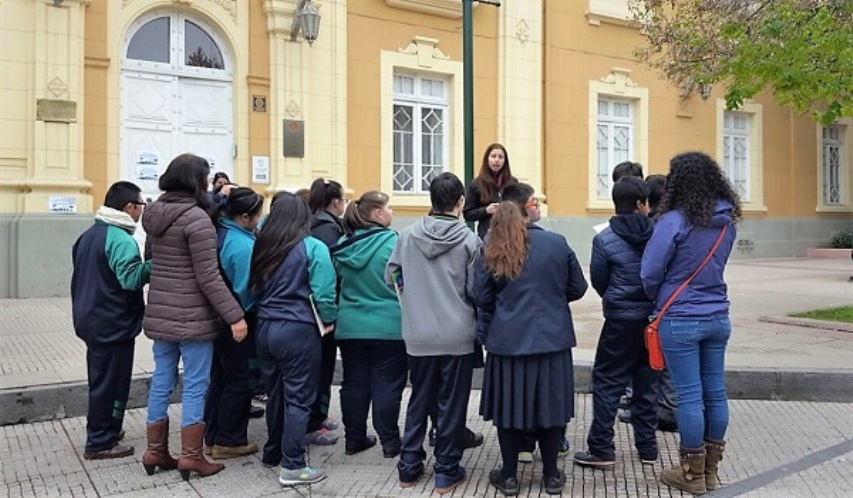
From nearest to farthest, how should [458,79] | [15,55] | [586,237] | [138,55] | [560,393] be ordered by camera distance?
[560,393], [15,55], [138,55], [458,79], [586,237]

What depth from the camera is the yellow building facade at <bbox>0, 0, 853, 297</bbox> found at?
10750mm

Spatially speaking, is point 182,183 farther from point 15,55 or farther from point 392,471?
point 15,55

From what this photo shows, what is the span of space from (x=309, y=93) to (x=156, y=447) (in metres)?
9.04

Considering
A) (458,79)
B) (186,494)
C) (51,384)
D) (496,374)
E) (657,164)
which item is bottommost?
(186,494)

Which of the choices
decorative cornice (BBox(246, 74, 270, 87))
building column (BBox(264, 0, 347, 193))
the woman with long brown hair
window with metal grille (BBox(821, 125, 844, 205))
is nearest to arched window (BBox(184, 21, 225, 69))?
decorative cornice (BBox(246, 74, 270, 87))

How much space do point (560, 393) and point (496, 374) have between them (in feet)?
1.27

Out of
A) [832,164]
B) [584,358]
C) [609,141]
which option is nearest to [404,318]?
[584,358]

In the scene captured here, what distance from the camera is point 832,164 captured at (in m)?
22.0

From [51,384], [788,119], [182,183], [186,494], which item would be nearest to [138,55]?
[51,384]

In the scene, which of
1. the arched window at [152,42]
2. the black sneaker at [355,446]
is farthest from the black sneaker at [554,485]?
the arched window at [152,42]

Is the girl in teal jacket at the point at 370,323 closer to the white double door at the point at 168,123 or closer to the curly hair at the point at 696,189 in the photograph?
the curly hair at the point at 696,189

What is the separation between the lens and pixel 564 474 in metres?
4.70

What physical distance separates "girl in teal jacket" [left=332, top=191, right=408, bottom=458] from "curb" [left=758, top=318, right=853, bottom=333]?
6.32m

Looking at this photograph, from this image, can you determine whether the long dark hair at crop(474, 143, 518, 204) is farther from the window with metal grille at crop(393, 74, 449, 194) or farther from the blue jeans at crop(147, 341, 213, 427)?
the window with metal grille at crop(393, 74, 449, 194)
